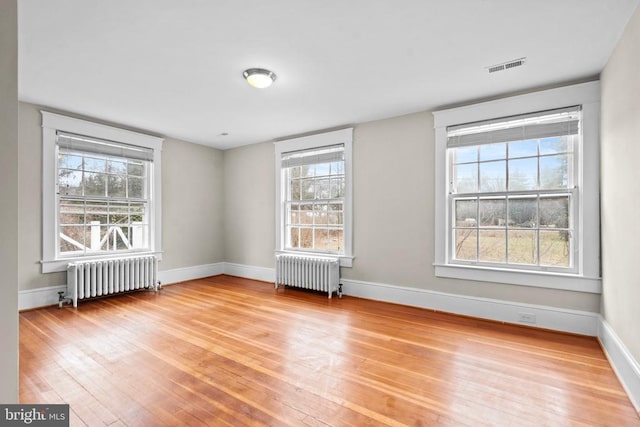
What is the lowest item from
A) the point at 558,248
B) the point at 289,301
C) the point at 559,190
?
the point at 289,301

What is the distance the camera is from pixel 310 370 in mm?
2412

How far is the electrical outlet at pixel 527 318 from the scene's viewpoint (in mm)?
3344

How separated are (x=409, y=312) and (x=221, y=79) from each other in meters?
3.44

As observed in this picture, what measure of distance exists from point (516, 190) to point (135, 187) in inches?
216

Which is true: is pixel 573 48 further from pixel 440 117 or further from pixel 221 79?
pixel 221 79

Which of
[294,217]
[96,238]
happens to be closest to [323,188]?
[294,217]

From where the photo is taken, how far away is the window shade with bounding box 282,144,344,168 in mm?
4840

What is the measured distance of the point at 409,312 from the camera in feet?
12.7

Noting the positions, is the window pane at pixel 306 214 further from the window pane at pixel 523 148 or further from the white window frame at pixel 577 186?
the window pane at pixel 523 148

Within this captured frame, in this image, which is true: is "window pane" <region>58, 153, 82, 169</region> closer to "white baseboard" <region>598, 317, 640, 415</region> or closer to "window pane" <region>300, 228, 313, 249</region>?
"window pane" <region>300, 228, 313, 249</region>

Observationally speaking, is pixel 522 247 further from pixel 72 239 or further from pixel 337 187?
pixel 72 239

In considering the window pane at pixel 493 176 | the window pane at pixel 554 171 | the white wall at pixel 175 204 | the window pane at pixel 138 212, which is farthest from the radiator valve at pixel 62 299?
the window pane at pixel 554 171

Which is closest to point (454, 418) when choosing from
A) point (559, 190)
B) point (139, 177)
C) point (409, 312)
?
point (409, 312)

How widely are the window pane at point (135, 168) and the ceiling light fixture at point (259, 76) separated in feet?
10.0
